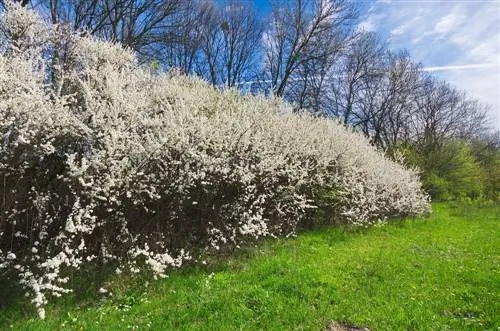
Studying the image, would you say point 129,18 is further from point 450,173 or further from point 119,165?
point 450,173

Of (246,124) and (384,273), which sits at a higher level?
(246,124)

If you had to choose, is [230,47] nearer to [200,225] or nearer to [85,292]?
[200,225]

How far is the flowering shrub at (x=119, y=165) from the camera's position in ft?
16.3

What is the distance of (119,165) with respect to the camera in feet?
17.5

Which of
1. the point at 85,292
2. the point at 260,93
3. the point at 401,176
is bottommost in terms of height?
the point at 85,292

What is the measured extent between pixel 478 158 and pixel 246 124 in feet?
107

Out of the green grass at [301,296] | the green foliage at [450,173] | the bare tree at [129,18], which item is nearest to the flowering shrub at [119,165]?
the green grass at [301,296]

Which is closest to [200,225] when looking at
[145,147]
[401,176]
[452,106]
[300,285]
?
[145,147]

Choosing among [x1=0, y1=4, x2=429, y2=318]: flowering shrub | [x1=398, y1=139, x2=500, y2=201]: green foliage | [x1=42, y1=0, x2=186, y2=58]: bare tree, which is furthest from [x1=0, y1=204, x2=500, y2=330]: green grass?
[x1=398, y1=139, x2=500, y2=201]: green foliage

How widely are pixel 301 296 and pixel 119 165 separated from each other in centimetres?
301

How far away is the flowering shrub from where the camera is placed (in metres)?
4.95

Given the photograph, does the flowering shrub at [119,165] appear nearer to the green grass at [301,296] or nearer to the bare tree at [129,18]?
the green grass at [301,296]

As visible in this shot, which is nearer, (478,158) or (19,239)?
(19,239)

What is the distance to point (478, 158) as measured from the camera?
33188 millimetres
